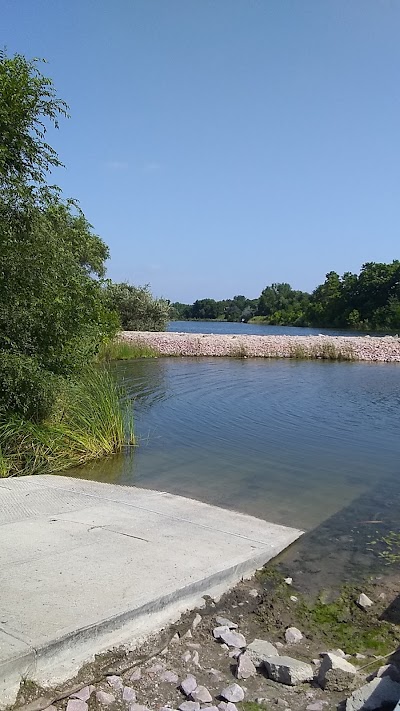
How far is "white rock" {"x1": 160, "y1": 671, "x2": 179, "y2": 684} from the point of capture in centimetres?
336

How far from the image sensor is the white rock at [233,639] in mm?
3807

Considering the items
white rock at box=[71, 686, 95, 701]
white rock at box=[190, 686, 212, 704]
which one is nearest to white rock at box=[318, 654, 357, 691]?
white rock at box=[190, 686, 212, 704]

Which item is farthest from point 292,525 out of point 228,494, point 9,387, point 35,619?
point 9,387

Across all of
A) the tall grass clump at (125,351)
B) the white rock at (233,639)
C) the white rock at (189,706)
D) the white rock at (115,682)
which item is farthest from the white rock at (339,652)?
the tall grass clump at (125,351)

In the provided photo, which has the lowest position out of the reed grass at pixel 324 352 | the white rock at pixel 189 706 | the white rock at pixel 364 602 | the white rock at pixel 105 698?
the white rock at pixel 364 602

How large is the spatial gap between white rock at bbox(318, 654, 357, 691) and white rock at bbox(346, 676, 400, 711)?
7.2 inches

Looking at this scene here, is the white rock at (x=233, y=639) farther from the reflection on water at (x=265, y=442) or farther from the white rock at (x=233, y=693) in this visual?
the reflection on water at (x=265, y=442)

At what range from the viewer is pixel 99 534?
5.12 m

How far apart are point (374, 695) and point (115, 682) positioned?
1.37 metres

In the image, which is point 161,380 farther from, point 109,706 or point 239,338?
point 109,706

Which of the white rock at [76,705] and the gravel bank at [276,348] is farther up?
the gravel bank at [276,348]

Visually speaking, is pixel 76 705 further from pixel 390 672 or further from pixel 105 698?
pixel 390 672

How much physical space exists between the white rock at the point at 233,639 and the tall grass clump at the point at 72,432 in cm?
432

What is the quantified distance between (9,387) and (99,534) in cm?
346
